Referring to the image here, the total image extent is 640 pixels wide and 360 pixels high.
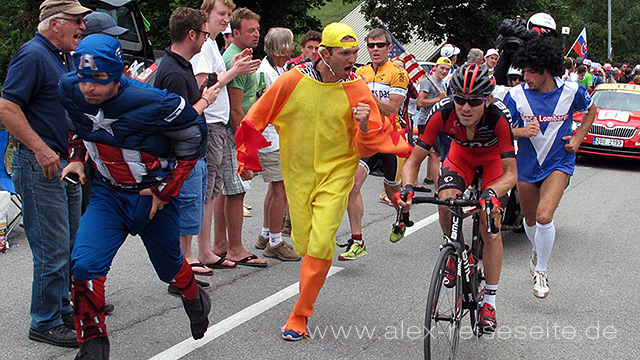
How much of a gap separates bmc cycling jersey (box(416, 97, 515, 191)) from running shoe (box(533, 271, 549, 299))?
1158 mm

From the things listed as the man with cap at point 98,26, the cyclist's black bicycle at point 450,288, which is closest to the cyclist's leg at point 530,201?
the cyclist's black bicycle at point 450,288

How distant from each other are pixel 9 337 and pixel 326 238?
226cm

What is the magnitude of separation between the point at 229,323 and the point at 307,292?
659 millimetres

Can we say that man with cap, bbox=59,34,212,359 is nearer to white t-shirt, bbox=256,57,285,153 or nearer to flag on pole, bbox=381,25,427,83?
white t-shirt, bbox=256,57,285,153

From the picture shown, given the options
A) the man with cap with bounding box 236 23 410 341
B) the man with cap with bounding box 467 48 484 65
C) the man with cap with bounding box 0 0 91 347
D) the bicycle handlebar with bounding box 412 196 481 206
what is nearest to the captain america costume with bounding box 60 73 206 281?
the man with cap with bounding box 0 0 91 347

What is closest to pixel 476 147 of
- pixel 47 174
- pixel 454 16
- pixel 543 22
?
pixel 47 174

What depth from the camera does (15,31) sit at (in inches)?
591

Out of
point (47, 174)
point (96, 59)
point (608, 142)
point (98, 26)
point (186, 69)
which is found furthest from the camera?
point (608, 142)

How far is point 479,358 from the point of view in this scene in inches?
175

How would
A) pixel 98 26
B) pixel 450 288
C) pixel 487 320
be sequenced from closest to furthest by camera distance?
pixel 450 288, pixel 487 320, pixel 98 26

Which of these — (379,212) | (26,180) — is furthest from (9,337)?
(379,212)

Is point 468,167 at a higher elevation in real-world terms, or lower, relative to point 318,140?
lower

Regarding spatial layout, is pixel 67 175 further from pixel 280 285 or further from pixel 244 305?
pixel 280 285

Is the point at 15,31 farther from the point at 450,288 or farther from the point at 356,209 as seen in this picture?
the point at 450,288
